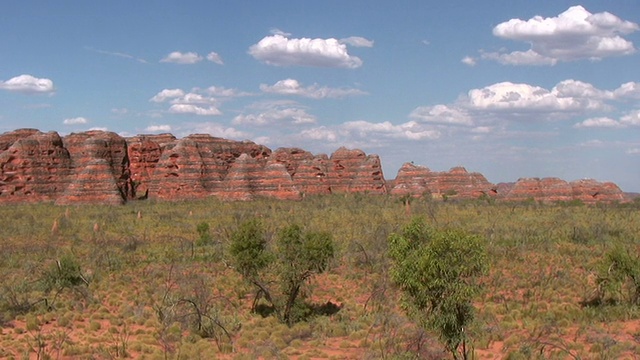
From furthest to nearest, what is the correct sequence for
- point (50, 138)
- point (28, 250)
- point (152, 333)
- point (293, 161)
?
point (293, 161)
point (50, 138)
point (28, 250)
point (152, 333)


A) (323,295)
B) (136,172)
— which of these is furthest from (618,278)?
(136,172)

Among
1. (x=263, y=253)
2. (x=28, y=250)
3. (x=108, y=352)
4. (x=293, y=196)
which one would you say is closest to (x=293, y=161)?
(x=293, y=196)

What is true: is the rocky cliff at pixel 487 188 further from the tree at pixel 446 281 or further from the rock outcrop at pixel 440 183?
the tree at pixel 446 281

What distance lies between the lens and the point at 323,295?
67.3 feet

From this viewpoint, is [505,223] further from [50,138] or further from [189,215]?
[50,138]

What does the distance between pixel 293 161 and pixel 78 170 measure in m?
22.9

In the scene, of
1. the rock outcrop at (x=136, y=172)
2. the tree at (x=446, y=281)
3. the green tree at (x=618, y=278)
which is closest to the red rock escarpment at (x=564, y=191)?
the rock outcrop at (x=136, y=172)

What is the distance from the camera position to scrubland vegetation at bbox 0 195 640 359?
43.2 ft

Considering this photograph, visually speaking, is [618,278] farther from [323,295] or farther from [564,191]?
[564,191]

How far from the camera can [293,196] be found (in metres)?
52.4

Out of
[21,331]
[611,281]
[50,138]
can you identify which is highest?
[50,138]

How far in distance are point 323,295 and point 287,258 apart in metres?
4.02

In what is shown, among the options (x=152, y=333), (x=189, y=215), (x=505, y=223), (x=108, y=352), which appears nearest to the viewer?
(x=108, y=352)

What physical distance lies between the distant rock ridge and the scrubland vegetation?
20714 millimetres
